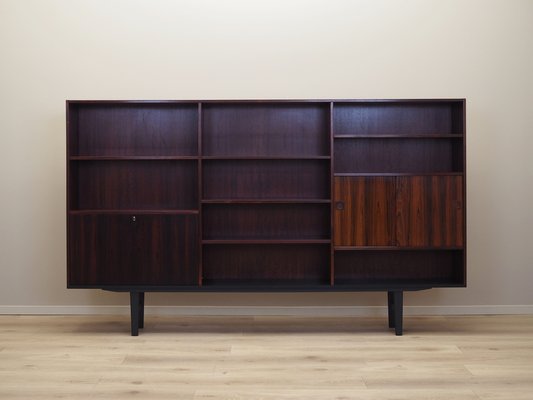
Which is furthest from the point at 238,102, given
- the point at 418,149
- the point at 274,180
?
the point at 418,149

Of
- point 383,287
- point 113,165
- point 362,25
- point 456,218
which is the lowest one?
point 383,287

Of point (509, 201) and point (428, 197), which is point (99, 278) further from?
point (509, 201)

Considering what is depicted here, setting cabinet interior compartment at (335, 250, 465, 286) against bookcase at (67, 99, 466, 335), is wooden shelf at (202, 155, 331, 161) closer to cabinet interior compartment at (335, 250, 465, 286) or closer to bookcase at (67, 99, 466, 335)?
bookcase at (67, 99, 466, 335)

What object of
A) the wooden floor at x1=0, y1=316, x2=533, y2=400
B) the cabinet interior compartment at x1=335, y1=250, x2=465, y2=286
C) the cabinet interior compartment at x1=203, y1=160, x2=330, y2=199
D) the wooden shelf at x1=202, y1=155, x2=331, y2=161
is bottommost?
the wooden floor at x1=0, y1=316, x2=533, y2=400

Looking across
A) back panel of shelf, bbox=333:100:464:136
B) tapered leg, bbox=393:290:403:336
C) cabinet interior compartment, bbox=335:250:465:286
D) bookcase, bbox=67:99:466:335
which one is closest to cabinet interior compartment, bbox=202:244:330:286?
bookcase, bbox=67:99:466:335

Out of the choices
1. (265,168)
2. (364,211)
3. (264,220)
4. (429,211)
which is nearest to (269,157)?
(265,168)

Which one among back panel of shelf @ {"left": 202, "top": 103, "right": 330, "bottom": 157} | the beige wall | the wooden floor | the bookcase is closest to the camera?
the wooden floor

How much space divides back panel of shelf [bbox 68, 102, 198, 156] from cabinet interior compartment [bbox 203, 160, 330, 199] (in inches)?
7.5

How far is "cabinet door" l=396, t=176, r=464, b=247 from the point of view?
3.28 metres

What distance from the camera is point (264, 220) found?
11.6 ft

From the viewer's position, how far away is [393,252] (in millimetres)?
3547

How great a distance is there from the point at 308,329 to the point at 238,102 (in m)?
1.27

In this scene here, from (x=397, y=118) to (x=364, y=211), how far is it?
606 mm

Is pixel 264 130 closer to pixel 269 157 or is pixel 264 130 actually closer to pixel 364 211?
pixel 269 157
